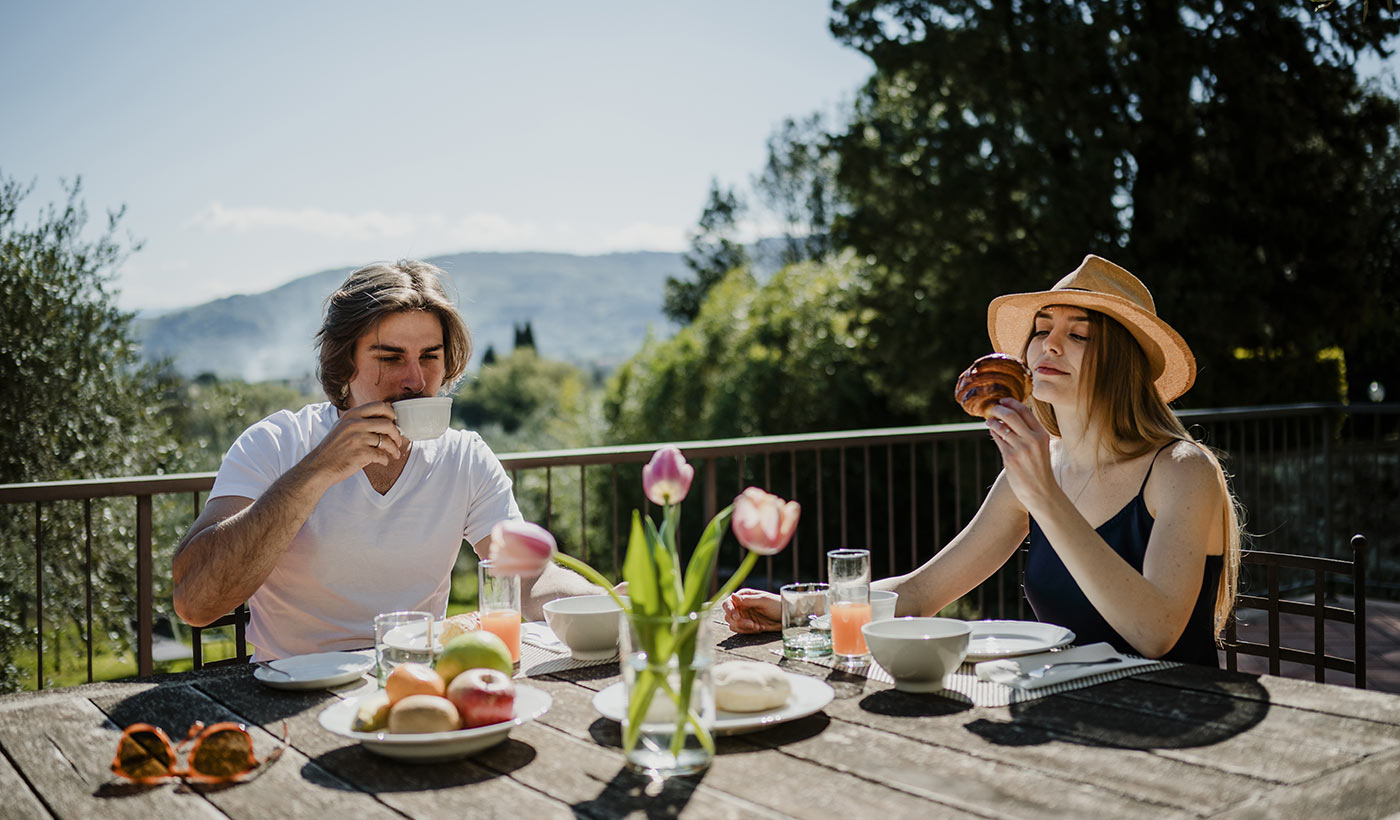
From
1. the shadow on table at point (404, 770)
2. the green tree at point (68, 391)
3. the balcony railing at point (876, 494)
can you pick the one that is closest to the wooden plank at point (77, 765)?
the shadow on table at point (404, 770)

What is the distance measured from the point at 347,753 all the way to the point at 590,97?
35965 millimetres

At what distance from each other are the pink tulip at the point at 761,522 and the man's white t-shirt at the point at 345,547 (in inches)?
45.1

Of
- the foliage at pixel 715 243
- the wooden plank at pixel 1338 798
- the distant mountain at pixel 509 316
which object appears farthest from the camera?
the foliage at pixel 715 243

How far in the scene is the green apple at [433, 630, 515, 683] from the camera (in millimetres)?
1250

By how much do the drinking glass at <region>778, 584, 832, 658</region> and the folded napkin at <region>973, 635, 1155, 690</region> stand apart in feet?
0.76

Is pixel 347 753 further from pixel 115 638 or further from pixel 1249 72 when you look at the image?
pixel 1249 72

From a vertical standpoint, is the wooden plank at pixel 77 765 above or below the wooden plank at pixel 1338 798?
below

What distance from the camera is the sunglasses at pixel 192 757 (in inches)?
41.6

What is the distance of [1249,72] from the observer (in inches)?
360

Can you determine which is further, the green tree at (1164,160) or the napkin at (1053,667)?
the green tree at (1164,160)

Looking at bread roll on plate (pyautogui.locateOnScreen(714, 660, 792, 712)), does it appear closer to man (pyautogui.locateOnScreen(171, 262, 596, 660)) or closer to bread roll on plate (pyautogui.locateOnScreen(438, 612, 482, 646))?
bread roll on plate (pyautogui.locateOnScreen(438, 612, 482, 646))

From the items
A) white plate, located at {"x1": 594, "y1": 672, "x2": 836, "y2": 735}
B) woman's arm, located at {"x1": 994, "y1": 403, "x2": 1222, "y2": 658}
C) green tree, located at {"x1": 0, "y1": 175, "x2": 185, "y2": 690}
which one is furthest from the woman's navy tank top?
green tree, located at {"x1": 0, "y1": 175, "x2": 185, "y2": 690}

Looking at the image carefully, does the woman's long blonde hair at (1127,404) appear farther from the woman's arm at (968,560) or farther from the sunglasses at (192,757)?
the sunglasses at (192,757)

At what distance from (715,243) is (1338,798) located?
35423 mm
